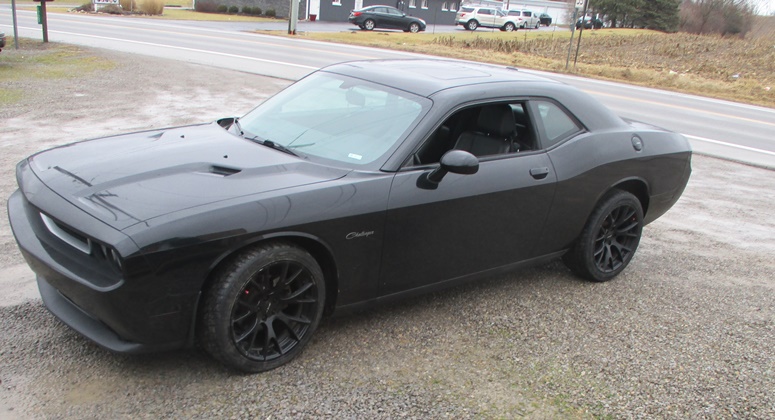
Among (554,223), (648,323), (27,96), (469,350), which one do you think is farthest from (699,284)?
(27,96)

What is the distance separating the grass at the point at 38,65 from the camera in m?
12.8

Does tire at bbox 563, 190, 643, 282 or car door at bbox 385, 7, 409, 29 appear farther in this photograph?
car door at bbox 385, 7, 409, 29

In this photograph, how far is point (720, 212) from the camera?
24.9 ft

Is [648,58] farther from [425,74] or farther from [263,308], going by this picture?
[263,308]

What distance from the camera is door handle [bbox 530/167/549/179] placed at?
4.50m

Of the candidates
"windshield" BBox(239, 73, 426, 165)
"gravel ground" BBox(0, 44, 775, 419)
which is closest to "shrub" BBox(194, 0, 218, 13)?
"gravel ground" BBox(0, 44, 775, 419)

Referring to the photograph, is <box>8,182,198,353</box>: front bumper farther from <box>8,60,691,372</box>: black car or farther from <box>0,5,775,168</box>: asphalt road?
<box>0,5,775,168</box>: asphalt road

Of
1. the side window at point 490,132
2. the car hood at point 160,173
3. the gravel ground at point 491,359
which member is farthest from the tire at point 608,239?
the car hood at point 160,173

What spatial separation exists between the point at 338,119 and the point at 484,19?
5305 cm

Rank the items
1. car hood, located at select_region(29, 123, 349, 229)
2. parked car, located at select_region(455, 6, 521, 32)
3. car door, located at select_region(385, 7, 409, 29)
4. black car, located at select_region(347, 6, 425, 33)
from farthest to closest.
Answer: parked car, located at select_region(455, 6, 521, 32)
car door, located at select_region(385, 7, 409, 29)
black car, located at select_region(347, 6, 425, 33)
car hood, located at select_region(29, 123, 349, 229)

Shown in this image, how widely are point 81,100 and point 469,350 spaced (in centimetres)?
992

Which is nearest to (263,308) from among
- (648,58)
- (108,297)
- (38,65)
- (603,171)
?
(108,297)

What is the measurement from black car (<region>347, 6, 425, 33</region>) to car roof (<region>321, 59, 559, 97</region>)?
39.0 metres

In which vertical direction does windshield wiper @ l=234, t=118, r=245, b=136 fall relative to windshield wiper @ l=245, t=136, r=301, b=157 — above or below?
below
